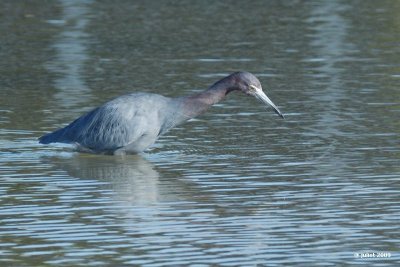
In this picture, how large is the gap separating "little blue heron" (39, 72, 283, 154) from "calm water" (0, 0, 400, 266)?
0.67 ft

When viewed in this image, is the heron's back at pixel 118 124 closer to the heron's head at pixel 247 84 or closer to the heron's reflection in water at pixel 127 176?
the heron's reflection in water at pixel 127 176

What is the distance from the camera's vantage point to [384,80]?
1892 centimetres

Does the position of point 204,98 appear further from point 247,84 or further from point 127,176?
point 127,176

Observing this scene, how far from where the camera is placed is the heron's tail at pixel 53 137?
49.0 feet

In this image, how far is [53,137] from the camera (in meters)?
15.0

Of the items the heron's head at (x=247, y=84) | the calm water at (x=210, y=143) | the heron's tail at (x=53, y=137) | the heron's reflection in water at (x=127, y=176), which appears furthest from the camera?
the heron's tail at (x=53, y=137)

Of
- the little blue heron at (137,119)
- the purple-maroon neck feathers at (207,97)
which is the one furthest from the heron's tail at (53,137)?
the purple-maroon neck feathers at (207,97)

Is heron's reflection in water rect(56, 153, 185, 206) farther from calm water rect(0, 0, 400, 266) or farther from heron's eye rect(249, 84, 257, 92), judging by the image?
heron's eye rect(249, 84, 257, 92)

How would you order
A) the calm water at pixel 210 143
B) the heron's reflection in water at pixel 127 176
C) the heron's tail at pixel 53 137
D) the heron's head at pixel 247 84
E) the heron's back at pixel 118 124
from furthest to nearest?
the heron's tail at pixel 53 137 < the heron's head at pixel 247 84 < the heron's back at pixel 118 124 < the heron's reflection in water at pixel 127 176 < the calm water at pixel 210 143

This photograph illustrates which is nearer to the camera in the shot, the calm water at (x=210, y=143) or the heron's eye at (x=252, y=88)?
the calm water at (x=210, y=143)

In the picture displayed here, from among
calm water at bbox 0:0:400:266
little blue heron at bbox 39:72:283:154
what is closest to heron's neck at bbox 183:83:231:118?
little blue heron at bbox 39:72:283:154

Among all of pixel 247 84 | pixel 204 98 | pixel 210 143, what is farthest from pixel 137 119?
pixel 247 84

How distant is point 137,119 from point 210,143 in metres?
0.95

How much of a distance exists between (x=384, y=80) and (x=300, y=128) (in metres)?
3.29
